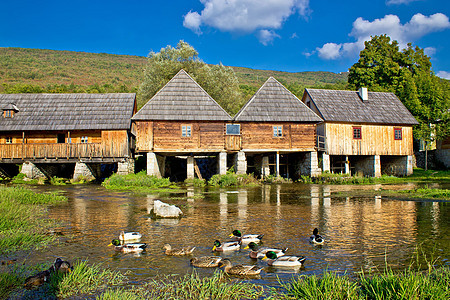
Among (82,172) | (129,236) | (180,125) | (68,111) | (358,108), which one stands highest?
(358,108)

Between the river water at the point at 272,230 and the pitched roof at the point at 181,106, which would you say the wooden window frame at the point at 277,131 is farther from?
the river water at the point at 272,230

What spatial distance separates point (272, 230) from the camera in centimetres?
1002

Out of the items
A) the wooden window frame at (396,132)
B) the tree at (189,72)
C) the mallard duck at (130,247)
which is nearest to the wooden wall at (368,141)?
the wooden window frame at (396,132)

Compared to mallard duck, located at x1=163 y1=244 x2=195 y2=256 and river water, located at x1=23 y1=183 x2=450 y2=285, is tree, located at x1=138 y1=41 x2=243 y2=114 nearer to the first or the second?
river water, located at x1=23 y1=183 x2=450 y2=285

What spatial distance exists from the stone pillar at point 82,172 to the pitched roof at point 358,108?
21239 mm

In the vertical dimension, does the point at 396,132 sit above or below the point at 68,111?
below

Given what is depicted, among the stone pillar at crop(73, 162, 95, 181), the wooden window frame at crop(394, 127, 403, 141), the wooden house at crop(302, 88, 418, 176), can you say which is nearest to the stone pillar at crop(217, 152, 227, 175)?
the wooden house at crop(302, 88, 418, 176)

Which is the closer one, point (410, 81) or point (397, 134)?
point (397, 134)

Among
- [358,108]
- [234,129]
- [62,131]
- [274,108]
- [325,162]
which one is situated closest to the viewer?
[234,129]

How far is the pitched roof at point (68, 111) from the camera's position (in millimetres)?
29391

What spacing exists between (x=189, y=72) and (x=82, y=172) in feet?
61.8

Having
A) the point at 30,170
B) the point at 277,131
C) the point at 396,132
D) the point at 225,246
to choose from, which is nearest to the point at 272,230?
the point at 225,246

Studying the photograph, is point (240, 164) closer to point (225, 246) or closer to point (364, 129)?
point (364, 129)

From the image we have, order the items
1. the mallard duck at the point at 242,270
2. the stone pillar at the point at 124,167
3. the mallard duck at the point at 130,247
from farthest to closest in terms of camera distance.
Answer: the stone pillar at the point at 124,167, the mallard duck at the point at 130,247, the mallard duck at the point at 242,270
